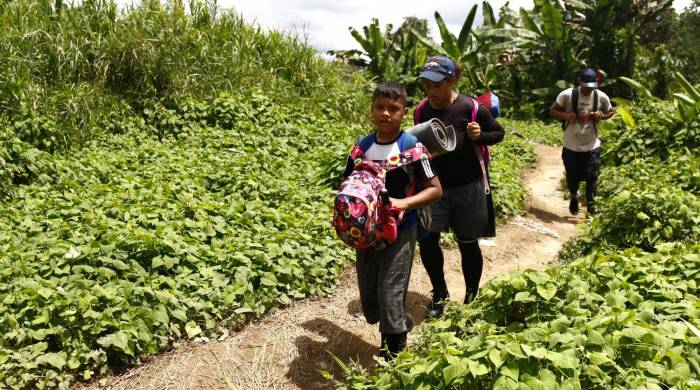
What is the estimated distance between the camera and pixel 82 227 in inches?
179

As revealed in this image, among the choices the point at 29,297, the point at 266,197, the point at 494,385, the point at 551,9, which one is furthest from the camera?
the point at 551,9

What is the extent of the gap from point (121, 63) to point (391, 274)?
7315mm

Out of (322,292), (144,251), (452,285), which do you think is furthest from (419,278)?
(144,251)

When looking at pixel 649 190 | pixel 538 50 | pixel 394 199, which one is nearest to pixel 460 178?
pixel 394 199

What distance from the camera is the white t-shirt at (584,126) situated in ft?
22.7

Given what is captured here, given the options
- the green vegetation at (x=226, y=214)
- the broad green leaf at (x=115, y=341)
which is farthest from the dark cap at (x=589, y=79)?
the broad green leaf at (x=115, y=341)

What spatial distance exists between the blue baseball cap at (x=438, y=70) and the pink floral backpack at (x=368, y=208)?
2.74 ft

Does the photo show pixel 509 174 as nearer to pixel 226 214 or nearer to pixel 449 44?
pixel 226 214

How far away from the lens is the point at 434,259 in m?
4.15

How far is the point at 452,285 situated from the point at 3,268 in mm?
3437

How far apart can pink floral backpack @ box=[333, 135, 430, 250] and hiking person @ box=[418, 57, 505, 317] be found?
89cm

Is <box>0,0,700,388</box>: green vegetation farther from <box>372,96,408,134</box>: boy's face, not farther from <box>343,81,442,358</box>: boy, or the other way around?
<box>372,96,408,134</box>: boy's face

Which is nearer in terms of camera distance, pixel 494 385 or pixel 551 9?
pixel 494 385

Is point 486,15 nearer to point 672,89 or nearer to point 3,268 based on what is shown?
point 672,89
